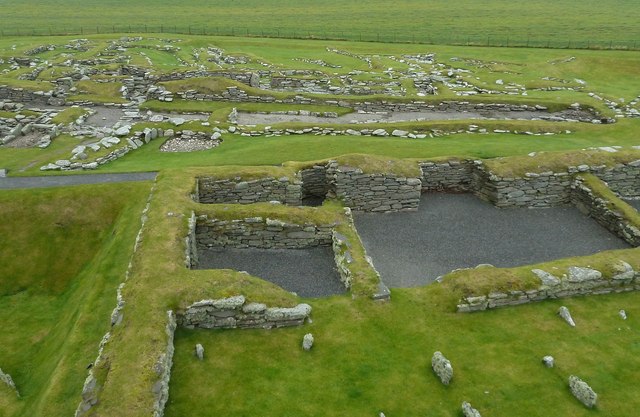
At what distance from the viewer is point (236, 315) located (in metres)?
17.6

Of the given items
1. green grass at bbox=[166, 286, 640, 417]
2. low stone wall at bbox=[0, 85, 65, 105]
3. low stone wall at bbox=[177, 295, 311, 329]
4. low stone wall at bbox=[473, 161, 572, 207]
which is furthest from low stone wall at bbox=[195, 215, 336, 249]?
low stone wall at bbox=[0, 85, 65, 105]

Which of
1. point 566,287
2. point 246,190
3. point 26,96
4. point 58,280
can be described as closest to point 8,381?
point 58,280

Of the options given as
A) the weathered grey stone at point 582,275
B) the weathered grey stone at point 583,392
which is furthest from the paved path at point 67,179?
the weathered grey stone at point 583,392

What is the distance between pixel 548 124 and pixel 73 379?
38.6 m

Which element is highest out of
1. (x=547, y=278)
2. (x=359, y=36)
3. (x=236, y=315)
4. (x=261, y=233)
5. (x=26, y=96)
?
(x=359, y=36)

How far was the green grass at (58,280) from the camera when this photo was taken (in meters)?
17.0

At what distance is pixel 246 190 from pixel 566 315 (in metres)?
17.5

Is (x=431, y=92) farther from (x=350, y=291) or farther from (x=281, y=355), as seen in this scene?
(x=281, y=355)

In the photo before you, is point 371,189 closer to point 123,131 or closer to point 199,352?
point 199,352

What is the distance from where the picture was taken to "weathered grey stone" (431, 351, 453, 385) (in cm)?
1561

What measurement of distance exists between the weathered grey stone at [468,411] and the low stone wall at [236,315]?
6.44 m

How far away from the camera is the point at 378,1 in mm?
148375

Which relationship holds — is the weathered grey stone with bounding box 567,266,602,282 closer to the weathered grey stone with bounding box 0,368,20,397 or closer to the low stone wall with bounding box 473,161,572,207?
the low stone wall with bounding box 473,161,572,207

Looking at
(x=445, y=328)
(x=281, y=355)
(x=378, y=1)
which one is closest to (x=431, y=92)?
(x=445, y=328)
